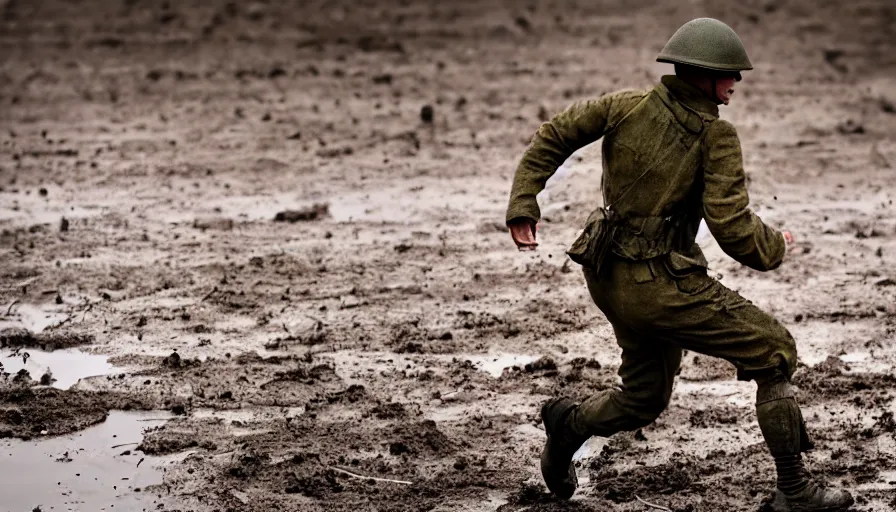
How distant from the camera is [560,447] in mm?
5590

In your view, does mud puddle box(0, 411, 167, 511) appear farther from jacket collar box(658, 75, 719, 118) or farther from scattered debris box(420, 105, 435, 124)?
scattered debris box(420, 105, 435, 124)

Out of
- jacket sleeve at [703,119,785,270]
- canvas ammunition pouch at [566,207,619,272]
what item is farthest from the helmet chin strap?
canvas ammunition pouch at [566,207,619,272]

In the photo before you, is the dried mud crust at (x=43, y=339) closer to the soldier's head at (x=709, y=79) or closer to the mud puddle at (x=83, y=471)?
the mud puddle at (x=83, y=471)

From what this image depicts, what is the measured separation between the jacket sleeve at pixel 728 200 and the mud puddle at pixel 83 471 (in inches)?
101

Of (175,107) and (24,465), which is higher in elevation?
(175,107)

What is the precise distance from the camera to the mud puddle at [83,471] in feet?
18.8

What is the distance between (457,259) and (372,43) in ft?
17.5

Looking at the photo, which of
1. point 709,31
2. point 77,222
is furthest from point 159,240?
point 709,31

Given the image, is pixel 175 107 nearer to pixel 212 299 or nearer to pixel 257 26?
pixel 257 26

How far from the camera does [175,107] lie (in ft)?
38.9

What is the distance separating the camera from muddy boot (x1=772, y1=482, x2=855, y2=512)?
17.3 ft

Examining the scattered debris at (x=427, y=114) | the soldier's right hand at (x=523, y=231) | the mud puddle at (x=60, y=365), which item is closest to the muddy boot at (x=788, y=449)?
the soldier's right hand at (x=523, y=231)

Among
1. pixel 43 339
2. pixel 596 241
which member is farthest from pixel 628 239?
pixel 43 339

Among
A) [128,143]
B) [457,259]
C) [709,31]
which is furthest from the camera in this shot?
[128,143]
